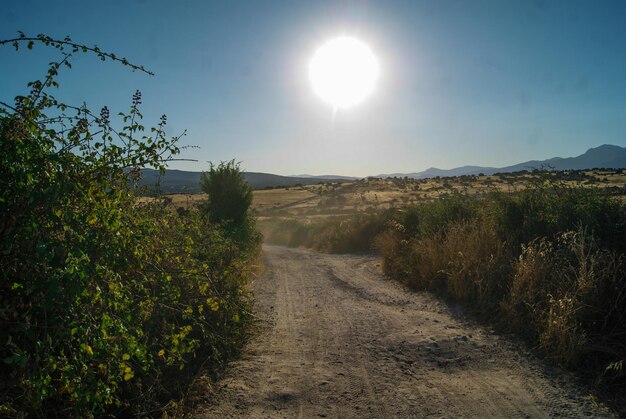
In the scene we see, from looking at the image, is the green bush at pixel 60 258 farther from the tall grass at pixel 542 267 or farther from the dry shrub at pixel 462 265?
the dry shrub at pixel 462 265

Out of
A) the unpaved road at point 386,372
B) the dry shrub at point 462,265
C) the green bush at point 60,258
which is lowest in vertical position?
the unpaved road at point 386,372

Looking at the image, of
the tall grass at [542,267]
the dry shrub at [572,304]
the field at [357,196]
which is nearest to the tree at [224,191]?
the tall grass at [542,267]

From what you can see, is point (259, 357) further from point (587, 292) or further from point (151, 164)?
point (587, 292)

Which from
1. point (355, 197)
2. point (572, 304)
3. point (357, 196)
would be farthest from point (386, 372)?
point (357, 196)

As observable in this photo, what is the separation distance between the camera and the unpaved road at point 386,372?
4.27m

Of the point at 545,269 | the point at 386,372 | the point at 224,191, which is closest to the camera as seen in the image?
the point at 386,372

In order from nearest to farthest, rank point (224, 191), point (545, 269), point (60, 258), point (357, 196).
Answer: point (60, 258) → point (545, 269) → point (224, 191) → point (357, 196)

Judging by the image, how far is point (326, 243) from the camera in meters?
22.5

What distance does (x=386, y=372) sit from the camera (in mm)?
5133

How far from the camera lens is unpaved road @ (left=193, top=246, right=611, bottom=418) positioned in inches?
168

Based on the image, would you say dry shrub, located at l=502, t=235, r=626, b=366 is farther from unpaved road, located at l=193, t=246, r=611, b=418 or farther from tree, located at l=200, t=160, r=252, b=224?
tree, located at l=200, t=160, r=252, b=224

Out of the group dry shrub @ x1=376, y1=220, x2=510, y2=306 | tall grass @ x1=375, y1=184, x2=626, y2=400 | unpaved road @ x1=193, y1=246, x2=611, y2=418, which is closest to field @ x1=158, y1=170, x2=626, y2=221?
dry shrub @ x1=376, y1=220, x2=510, y2=306

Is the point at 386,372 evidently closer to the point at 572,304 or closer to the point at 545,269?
the point at 572,304

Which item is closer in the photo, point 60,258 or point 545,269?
point 60,258
